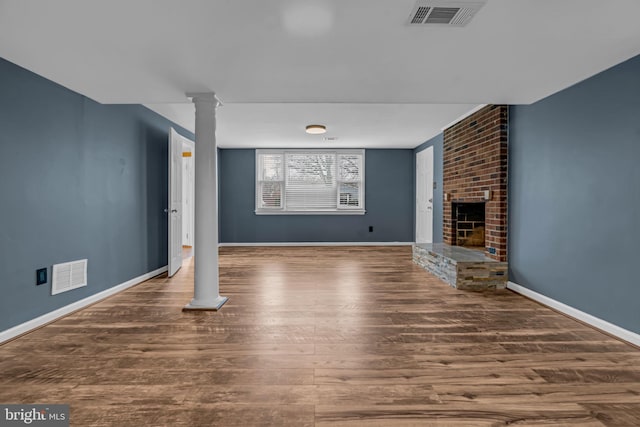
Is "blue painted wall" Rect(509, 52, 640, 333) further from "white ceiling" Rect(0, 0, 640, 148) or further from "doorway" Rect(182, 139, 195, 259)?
"doorway" Rect(182, 139, 195, 259)

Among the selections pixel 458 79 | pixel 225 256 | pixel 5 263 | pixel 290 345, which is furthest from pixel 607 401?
pixel 225 256

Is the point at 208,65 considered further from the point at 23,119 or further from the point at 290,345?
the point at 290,345

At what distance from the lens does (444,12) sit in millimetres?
1817

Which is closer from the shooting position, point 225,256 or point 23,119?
point 23,119

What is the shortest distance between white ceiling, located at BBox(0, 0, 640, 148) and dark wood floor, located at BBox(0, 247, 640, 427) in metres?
2.11

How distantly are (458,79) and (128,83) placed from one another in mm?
2952

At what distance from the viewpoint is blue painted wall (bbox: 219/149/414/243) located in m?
7.73

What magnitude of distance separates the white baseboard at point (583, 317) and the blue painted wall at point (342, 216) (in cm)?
420

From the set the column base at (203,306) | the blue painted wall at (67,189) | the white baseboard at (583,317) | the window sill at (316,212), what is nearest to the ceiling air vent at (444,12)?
the white baseboard at (583,317)

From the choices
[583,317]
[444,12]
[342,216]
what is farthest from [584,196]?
[342,216]

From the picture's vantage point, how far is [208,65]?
2.55 metres

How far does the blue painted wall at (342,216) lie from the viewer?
7734 millimetres

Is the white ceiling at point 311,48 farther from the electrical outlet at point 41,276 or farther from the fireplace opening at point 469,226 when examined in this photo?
the fireplace opening at point 469,226

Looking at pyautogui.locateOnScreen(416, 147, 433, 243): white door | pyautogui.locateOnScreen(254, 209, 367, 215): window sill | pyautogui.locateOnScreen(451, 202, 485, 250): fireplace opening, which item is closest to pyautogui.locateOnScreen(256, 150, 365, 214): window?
pyautogui.locateOnScreen(254, 209, 367, 215): window sill
